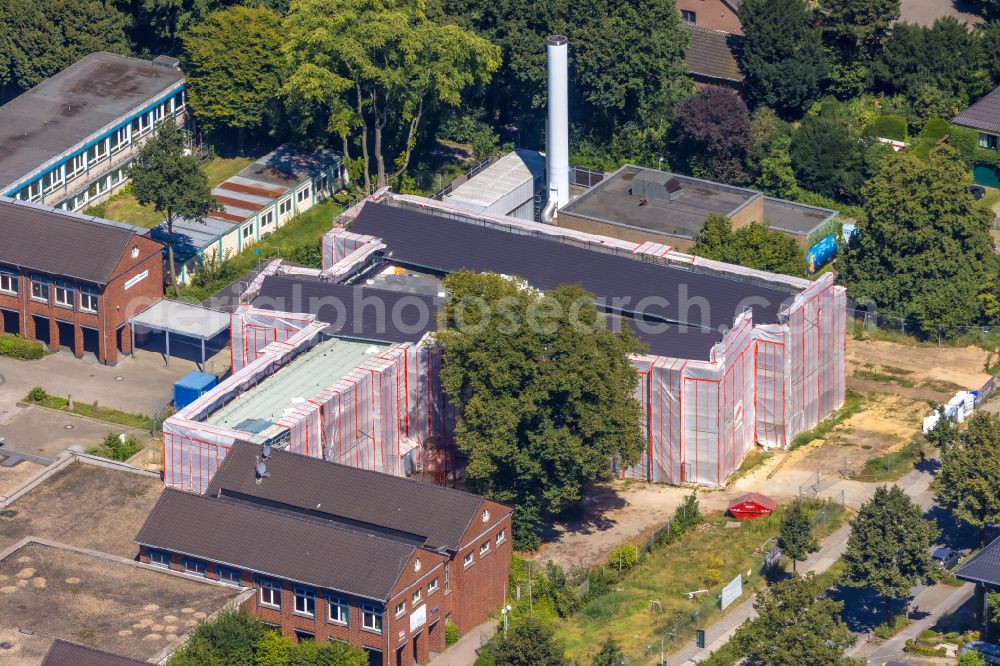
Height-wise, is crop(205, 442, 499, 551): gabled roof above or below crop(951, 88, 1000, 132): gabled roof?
below

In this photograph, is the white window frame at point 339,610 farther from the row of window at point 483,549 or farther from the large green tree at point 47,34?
the large green tree at point 47,34

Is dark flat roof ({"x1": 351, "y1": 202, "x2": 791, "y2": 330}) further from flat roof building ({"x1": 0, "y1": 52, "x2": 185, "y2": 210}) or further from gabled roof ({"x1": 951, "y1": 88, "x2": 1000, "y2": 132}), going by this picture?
gabled roof ({"x1": 951, "y1": 88, "x2": 1000, "y2": 132})

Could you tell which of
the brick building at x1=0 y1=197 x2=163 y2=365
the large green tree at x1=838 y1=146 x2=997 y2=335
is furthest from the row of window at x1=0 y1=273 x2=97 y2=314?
the large green tree at x1=838 y1=146 x2=997 y2=335

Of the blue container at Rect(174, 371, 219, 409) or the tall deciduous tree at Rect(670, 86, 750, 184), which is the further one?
Answer: the tall deciduous tree at Rect(670, 86, 750, 184)

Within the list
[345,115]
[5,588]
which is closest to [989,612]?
[5,588]

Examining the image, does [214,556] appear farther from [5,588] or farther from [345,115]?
[345,115]

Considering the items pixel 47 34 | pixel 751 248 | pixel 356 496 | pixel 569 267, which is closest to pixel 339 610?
pixel 356 496

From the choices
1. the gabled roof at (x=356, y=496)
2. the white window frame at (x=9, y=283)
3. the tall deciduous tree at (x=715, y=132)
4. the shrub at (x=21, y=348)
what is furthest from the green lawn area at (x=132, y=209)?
the gabled roof at (x=356, y=496)
